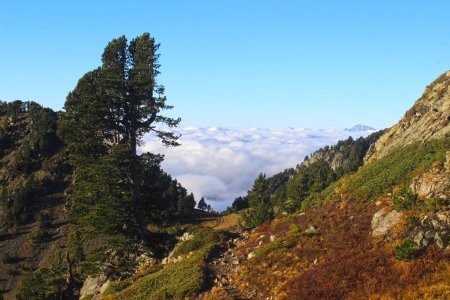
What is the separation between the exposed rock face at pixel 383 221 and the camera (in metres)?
21.5

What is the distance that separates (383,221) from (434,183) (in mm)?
4048

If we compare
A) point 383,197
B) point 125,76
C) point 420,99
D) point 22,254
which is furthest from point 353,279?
point 22,254

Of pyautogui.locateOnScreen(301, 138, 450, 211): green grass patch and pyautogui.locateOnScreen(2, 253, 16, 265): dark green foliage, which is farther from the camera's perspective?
pyautogui.locateOnScreen(2, 253, 16, 265): dark green foliage

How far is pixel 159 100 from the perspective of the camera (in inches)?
1474

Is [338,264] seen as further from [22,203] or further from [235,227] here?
[22,203]

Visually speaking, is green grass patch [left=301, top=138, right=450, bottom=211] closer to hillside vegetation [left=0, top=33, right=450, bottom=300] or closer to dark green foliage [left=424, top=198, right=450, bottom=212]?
hillside vegetation [left=0, top=33, right=450, bottom=300]

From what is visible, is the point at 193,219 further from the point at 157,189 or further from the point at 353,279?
the point at 353,279

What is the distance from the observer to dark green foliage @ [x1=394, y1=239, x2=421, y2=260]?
57.7ft

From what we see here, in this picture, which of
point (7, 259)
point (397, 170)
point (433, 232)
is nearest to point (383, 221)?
point (433, 232)

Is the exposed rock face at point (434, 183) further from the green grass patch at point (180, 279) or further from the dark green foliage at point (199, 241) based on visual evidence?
the dark green foliage at point (199, 241)

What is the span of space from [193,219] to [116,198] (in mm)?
47202

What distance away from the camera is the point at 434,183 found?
2316 cm

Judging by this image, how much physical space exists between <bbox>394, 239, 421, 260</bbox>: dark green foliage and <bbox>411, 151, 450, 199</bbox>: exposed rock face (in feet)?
17.3

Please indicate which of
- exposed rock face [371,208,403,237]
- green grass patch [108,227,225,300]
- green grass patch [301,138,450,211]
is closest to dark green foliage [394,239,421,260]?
exposed rock face [371,208,403,237]
